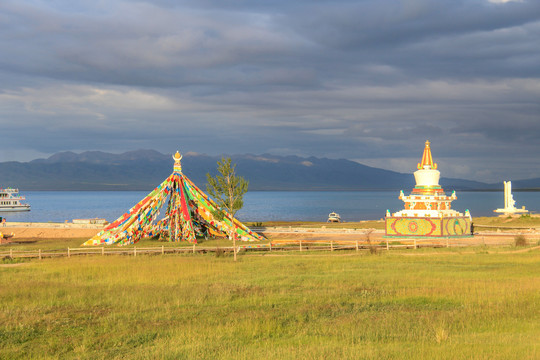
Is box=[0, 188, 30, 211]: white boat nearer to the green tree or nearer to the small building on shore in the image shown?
the small building on shore

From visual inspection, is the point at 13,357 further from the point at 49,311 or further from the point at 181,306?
the point at 181,306

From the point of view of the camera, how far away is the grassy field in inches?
526

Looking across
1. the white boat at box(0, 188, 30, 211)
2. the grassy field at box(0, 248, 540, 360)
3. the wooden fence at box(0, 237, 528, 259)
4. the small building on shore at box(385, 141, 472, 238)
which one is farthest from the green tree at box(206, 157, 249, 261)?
the white boat at box(0, 188, 30, 211)

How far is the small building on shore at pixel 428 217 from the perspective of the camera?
143ft

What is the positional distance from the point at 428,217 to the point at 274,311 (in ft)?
93.6

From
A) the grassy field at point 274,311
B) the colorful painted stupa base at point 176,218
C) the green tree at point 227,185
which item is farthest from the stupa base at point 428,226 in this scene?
the green tree at point 227,185

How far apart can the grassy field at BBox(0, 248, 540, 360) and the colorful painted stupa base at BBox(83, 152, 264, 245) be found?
44.3 ft

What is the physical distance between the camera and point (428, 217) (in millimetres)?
43562

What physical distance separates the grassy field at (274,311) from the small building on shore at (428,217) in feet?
48.1

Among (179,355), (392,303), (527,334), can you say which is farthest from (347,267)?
(179,355)

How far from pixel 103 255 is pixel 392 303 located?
68.5ft

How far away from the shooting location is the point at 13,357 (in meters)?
13.3

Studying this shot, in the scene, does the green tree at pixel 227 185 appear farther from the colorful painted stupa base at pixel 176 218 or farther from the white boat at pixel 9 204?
the white boat at pixel 9 204

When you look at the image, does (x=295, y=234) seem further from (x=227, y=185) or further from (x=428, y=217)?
(x=227, y=185)
